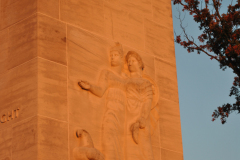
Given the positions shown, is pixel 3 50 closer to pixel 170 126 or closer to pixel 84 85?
pixel 84 85

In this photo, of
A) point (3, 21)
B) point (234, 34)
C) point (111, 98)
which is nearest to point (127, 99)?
point (111, 98)

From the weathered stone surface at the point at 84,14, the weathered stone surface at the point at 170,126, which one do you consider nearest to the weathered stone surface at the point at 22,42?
the weathered stone surface at the point at 84,14

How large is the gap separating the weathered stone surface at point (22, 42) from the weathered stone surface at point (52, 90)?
0.41 meters

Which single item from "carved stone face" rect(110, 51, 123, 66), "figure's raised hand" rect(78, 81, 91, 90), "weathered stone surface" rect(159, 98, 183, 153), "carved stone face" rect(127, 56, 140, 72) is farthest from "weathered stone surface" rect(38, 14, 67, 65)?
"weathered stone surface" rect(159, 98, 183, 153)

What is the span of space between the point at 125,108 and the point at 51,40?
8.09ft

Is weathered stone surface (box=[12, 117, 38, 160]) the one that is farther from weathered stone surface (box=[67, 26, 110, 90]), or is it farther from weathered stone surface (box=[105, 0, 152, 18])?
weathered stone surface (box=[105, 0, 152, 18])

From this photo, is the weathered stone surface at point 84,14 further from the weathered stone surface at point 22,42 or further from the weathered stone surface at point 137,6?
the weathered stone surface at point 22,42

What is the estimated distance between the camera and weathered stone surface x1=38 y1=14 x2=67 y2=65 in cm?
1335

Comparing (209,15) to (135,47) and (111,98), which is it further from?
(111,98)

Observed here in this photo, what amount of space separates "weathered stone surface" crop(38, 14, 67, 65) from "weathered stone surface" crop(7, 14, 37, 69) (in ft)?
0.44

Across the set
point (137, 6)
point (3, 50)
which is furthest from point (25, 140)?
point (137, 6)

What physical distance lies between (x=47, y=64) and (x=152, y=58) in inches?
149

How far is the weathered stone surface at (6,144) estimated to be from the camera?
41.9 feet

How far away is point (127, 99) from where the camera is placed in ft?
47.7
